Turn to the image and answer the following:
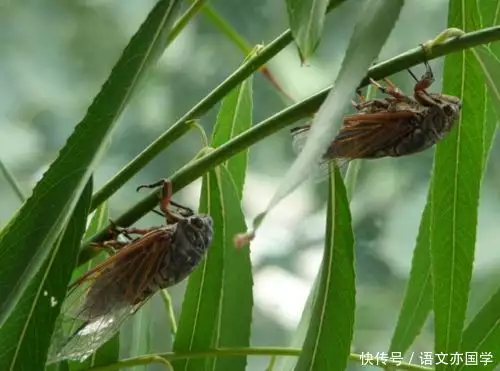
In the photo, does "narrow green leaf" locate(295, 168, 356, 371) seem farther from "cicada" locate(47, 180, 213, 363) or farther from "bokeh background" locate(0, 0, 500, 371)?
"bokeh background" locate(0, 0, 500, 371)

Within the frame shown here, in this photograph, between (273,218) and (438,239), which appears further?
(273,218)

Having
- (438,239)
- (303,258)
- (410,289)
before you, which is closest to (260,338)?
(303,258)

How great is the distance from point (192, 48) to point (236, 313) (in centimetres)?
101

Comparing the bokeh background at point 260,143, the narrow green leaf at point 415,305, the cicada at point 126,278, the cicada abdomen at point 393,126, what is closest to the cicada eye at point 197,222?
the cicada at point 126,278

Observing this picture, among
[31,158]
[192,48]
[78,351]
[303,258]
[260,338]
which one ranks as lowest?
[78,351]

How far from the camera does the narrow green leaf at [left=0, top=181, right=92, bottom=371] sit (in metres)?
0.54

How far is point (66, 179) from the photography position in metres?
0.50

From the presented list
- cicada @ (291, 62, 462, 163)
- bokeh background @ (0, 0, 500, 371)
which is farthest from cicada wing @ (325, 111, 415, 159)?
bokeh background @ (0, 0, 500, 371)

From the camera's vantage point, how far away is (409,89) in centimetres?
144

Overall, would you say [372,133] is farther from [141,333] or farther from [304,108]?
[141,333]

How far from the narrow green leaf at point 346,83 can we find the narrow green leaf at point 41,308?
18cm

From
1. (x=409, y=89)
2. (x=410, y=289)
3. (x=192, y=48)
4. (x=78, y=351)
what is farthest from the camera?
(x=192, y=48)

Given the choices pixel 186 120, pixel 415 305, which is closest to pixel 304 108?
pixel 186 120

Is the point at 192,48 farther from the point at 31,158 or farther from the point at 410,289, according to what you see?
the point at 410,289
